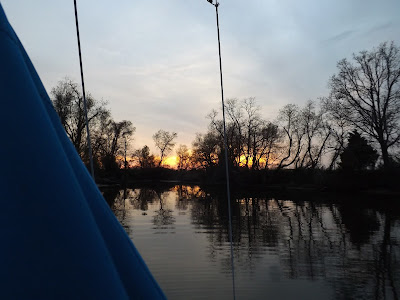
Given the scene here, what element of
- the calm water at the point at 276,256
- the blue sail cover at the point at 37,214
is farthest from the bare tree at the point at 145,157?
the blue sail cover at the point at 37,214

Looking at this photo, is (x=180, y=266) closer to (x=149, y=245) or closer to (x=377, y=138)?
(x=149, y=245)

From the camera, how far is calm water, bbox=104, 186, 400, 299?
568 centimetres

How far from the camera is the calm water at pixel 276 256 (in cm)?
568

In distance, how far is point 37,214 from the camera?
65cm

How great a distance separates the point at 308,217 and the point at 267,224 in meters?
3.31

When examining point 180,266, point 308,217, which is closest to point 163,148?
point 308,217

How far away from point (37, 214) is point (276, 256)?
8.17m

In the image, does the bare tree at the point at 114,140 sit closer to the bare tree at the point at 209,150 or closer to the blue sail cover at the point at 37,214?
the bare tree at the point at 209,150

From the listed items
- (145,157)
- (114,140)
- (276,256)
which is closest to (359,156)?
(276,256)

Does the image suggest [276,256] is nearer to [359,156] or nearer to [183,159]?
[359,156]

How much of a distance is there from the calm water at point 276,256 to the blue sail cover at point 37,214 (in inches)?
204

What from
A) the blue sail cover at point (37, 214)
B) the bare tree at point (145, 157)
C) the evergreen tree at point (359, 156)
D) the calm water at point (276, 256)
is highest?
the bare tree at point (145, 157)

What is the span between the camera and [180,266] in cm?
717

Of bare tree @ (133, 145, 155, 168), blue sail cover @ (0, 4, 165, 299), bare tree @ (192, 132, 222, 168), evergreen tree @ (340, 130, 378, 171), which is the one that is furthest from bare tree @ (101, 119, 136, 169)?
blue sail cover @ (0, 4, 165, 299)
